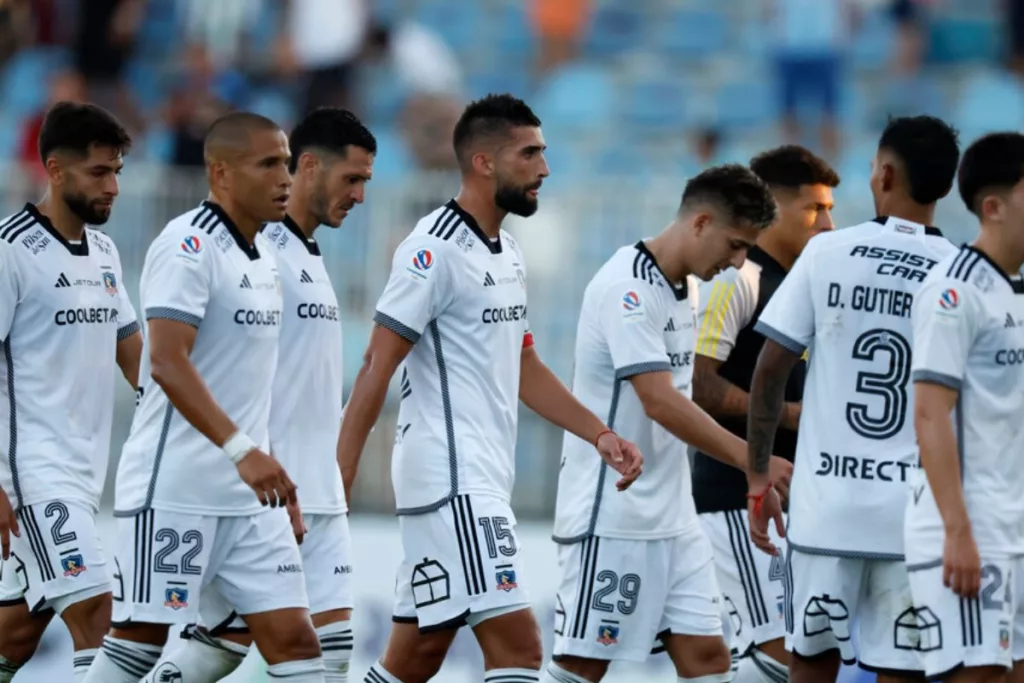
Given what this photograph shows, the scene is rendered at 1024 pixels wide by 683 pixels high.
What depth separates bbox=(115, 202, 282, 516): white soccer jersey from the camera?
721 centimetres

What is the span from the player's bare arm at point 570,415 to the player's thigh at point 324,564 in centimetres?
105

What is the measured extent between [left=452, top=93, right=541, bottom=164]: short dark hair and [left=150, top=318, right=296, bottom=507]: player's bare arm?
1.42m

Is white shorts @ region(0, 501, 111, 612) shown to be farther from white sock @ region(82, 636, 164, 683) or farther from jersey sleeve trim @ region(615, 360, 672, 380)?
jersey sleeve trim @ region(615, 360, 672, 380)

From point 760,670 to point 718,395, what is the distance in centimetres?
120

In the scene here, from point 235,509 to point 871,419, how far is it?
2324 millimetres

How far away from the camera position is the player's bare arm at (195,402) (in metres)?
6.68

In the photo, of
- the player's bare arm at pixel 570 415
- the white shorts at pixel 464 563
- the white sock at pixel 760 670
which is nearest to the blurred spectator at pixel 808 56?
the white sock at pixel 760 670

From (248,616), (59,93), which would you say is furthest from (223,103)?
(248,616)

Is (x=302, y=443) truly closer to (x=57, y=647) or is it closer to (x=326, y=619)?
(x=326, y=619)

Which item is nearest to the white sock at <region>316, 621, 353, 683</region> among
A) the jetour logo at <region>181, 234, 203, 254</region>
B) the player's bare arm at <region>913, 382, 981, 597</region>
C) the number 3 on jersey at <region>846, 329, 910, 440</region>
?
the jetour logo at <region>181, 234, 203, 254</region>

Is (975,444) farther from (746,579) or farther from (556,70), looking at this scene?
(556,70)

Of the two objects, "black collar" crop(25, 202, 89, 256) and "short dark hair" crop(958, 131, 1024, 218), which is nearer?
"short dark hair" crop(958, 131, 1024, 218)

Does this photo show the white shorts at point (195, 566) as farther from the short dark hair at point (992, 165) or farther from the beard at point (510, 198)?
the short dark hair at point (992, 165)

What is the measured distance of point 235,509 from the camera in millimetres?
7258
